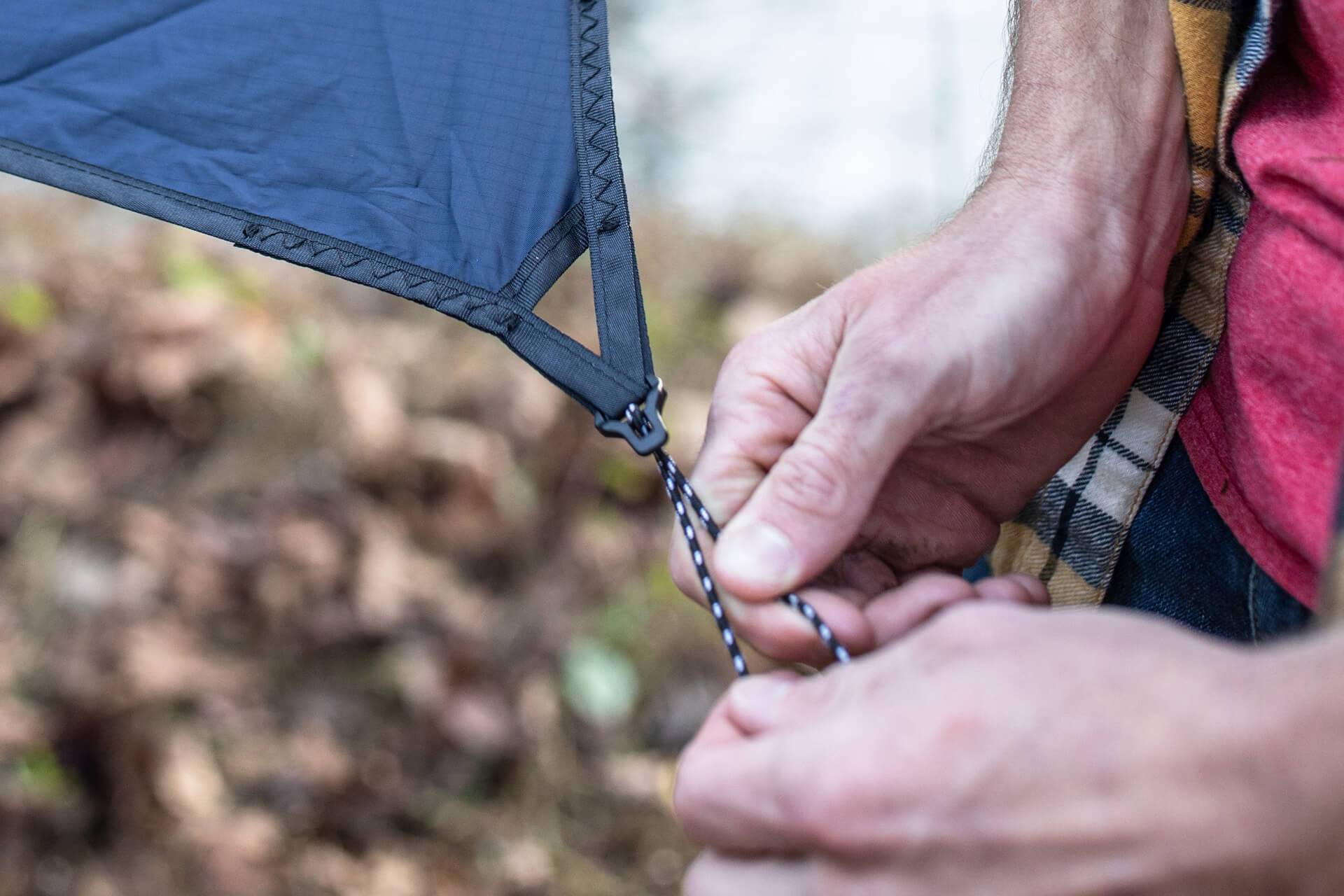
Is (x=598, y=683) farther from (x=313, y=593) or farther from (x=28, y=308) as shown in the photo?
(x=28, y=308)

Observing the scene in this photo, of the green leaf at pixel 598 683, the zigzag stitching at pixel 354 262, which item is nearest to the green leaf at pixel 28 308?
the green leaf at pixel 598 683

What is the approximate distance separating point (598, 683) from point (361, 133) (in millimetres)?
1191

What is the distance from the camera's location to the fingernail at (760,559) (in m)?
0.78

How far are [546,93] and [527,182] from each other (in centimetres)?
9

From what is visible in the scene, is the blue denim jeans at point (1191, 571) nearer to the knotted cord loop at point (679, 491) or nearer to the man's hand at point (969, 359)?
the man's hand at point (969, 359)

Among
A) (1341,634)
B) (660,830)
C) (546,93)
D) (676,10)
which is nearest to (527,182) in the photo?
(546,93)

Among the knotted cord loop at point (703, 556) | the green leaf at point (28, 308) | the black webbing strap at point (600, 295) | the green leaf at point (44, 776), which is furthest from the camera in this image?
the green leaf at point (28, 308)

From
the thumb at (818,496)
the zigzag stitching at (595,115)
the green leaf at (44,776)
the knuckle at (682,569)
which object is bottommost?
the green leaf at (44,776)

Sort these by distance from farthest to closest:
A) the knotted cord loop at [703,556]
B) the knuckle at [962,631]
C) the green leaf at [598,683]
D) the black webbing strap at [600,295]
Result: 1. the green leaf at [598,683]
2. the black webbing strap at [600,295]
3. the knotted cord loop at [703,556]
4. the knuckle at [962,631]

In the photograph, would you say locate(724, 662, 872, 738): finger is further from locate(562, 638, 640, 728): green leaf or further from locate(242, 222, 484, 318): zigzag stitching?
locate(562, 638, 640, 728): green leaf

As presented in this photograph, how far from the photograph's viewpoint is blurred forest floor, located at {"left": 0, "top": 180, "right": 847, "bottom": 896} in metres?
1.74

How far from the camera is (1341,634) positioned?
0.46m

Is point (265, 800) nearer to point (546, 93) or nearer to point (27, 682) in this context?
point (27, 682)

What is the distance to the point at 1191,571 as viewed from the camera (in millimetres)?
911
